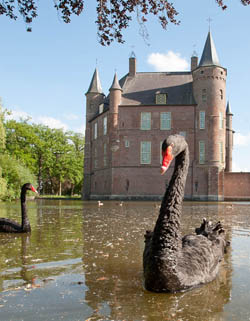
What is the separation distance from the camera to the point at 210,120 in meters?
42.0

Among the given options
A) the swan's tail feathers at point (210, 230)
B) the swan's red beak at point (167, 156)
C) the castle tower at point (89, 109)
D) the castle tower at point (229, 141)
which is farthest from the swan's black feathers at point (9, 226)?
the castle tower at point (229, 141)

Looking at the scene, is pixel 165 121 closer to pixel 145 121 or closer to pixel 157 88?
pixel 145 121

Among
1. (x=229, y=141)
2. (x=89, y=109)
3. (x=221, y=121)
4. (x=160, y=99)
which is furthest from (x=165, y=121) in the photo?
(x=229, y=141)

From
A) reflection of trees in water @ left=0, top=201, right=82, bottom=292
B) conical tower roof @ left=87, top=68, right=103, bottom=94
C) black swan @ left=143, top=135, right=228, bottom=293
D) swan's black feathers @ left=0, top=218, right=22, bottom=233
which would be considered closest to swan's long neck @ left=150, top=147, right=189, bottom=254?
black swan @ left=143, top=135, right=228, bottom=293

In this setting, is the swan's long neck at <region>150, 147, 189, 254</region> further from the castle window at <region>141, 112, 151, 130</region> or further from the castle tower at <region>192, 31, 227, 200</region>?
the castle window at <region>141, 112, 151, 130</region>

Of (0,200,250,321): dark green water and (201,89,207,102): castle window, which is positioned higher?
(201,89,207,102): castle window

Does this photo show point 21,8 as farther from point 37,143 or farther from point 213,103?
point 37,143

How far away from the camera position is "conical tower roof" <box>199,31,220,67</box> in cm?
4212

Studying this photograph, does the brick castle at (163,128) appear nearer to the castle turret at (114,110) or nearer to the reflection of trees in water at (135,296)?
the castle turret at (114,110)

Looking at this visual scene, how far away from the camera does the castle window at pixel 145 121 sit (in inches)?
1728

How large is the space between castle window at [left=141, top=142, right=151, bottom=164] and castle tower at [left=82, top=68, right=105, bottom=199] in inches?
452

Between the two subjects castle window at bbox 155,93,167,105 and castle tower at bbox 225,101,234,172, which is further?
castle tower at bbox 225,101,234,172

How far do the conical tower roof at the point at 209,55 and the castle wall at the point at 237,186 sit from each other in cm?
1365

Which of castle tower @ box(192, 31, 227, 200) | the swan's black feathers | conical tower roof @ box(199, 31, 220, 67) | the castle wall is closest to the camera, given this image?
the swan's black feathers
